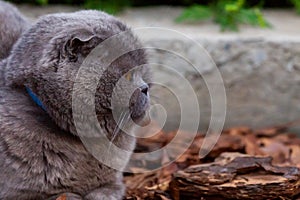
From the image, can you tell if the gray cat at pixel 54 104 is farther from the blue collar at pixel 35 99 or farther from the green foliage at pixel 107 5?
the green foliage at pixel 107 5

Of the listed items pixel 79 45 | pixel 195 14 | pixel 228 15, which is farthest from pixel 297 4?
pixel 79 45

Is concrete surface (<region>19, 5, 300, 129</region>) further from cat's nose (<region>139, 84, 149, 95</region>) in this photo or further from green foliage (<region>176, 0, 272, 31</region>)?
cat's nose (<region>139, 84, 149, 95</region>)

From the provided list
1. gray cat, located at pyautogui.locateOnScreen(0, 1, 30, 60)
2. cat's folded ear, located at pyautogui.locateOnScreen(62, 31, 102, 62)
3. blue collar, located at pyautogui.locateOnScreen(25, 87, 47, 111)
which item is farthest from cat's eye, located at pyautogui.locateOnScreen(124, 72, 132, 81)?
gray cat, located at pyautogui.locateOnScreen(0, 1, 30, 60)

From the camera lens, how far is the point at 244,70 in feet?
9.10

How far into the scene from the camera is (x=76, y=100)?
5.75ft

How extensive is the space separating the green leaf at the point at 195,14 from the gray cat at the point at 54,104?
1.07 metres

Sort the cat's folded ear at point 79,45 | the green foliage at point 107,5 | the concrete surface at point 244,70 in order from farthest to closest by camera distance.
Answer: the green foliage at point 107,5, the concrete surface at point 244,70, the cat's folded ear at point 79,45

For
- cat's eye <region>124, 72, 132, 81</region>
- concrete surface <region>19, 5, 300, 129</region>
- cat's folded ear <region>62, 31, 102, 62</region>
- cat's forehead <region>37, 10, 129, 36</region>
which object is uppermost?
cat's forehead <region>37, 10, 129, 36</region>

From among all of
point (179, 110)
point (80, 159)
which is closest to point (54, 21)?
point (80, 159)

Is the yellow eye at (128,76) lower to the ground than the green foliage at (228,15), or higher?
lower

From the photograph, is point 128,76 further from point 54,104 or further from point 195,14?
point 195,14

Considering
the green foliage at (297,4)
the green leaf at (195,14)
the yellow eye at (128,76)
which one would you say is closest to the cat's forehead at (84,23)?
the yellow eye at (128,76)

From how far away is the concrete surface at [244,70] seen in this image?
2.74m

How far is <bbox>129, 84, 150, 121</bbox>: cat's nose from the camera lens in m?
1.79
